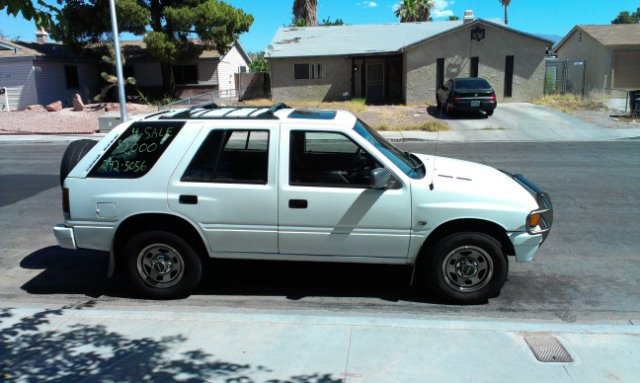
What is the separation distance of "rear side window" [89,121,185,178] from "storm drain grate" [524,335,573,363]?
3420mm

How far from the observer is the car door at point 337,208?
4660mm

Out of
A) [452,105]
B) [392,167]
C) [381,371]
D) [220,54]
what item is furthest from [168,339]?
[220,54]

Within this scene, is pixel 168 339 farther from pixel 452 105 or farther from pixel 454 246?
pixel 452 105

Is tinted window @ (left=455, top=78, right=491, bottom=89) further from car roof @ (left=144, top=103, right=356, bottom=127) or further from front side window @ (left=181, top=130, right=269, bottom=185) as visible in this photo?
front side window @ (left=181, top=130, right=269, bottom=185)

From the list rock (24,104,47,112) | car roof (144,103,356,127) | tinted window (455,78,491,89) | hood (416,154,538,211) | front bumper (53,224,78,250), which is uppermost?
tinted window (455,78,491,89)

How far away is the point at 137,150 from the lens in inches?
196

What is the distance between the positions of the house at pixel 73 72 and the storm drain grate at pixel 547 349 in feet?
103

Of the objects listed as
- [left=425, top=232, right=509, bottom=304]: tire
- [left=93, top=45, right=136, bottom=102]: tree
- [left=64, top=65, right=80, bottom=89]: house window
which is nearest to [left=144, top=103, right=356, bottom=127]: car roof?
[left=425, top=232, right=509, bottom=304]: tire

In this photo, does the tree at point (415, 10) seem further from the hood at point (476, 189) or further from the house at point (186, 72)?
the hood at point (476, 189)

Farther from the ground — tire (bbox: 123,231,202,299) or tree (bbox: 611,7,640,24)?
tree (bbox: 611,7,640,24)

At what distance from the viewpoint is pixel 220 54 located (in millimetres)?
33000

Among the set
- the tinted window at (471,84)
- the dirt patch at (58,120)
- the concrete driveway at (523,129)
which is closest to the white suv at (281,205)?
the concrete driveway at (523,129)

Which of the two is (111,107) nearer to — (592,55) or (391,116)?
(391,116)

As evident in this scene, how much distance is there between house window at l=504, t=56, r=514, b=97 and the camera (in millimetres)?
28203
